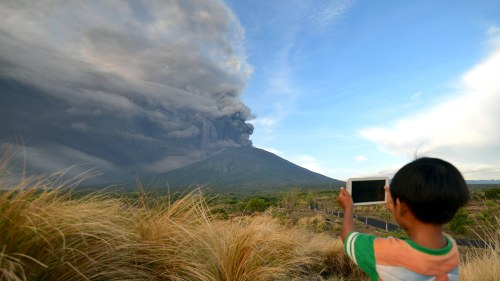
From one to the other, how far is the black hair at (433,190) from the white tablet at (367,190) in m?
0.49

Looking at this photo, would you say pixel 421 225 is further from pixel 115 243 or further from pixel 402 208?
pixel 115 243

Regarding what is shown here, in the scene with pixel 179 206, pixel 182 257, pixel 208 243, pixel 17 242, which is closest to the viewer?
pixel 17 242

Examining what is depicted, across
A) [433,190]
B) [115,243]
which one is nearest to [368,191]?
[433,190]

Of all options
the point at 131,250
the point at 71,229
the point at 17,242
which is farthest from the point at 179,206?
the point at 17,242

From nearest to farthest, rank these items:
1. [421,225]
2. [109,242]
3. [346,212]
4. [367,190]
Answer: [421,225], [346,212], [367,190], [109,242]

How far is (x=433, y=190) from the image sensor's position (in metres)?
1.76

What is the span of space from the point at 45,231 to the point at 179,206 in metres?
2.09

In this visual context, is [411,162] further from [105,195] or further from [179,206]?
[105,195]

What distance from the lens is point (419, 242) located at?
1869 millimetres

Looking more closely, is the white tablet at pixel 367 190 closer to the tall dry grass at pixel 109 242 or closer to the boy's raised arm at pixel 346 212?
the boy's raised arm at pixel 346 212

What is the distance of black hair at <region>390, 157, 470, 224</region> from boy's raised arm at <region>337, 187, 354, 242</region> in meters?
0.41

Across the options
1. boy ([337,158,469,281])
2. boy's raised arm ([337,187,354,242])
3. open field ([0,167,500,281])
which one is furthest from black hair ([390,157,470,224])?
open field ([0,167,500,281])

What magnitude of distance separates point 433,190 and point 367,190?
645mm

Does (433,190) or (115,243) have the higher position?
(433,190)
